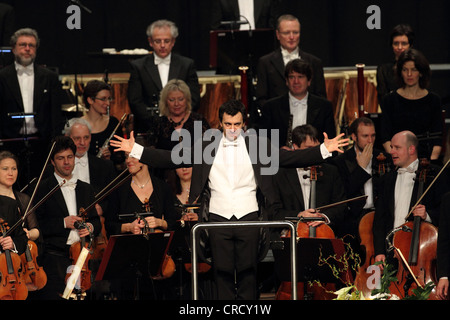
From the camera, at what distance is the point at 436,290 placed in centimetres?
446

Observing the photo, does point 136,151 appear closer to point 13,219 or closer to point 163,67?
point 13,219

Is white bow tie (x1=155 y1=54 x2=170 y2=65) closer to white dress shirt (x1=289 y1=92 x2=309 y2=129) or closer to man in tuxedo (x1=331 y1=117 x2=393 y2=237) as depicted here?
white dress shirt (x1=289 y1=92 x2=309 y2=129)

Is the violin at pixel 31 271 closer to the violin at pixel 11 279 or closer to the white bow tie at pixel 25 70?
the violin at pixel 11 279

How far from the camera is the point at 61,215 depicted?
562cm

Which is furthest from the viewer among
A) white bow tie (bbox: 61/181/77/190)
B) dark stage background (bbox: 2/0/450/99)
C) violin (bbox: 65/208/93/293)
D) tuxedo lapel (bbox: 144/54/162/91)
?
dark stage background (bbox: 2/0/450/99)

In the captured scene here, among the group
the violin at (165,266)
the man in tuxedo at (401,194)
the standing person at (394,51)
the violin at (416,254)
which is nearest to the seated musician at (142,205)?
the violin at (165,266)

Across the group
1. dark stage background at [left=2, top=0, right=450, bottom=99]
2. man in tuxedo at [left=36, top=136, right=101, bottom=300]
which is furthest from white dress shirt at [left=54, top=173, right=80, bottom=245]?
dark stage background at [left=2, top=0, right=450, bottom=99]

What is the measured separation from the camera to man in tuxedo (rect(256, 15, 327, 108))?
6.58 metres

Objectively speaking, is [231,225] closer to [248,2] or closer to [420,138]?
[420,138]

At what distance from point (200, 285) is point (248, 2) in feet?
8.86

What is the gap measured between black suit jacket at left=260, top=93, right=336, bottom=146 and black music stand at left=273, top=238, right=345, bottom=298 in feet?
4.46

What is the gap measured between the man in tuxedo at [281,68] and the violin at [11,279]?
2305 mm

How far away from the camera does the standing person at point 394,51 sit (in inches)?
258
